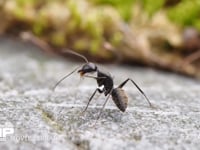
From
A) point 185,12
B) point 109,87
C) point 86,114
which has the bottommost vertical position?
point 86,114

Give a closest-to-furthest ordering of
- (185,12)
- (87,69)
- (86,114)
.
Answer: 1. (86,114)
2. (87,69)
3. (185,12)

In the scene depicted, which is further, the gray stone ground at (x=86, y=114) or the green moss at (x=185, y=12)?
the green moss at (x=185, y=12)

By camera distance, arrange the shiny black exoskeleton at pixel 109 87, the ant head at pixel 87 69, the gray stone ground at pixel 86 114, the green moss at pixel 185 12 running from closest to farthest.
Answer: the gray stone ground at pixel 86 114
the shiny black exoskeleton at pixel 109 87
the ant head at pixel 87 69
the green moss at pixel 185 12

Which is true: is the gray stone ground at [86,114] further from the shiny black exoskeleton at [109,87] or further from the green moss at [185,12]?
the green moss at [185,12]

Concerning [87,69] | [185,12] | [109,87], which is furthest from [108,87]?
[185,12]

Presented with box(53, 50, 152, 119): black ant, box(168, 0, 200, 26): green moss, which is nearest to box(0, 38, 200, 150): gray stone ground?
box(53, 50, 152, 119): black ant

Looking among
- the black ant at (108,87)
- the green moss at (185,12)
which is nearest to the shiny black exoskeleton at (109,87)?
the black ant at (108,87)

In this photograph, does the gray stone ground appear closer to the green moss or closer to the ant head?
the ant head

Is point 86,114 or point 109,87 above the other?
point 109,87

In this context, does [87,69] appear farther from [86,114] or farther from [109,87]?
[86,114]

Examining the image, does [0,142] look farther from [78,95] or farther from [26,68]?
[26,68]
